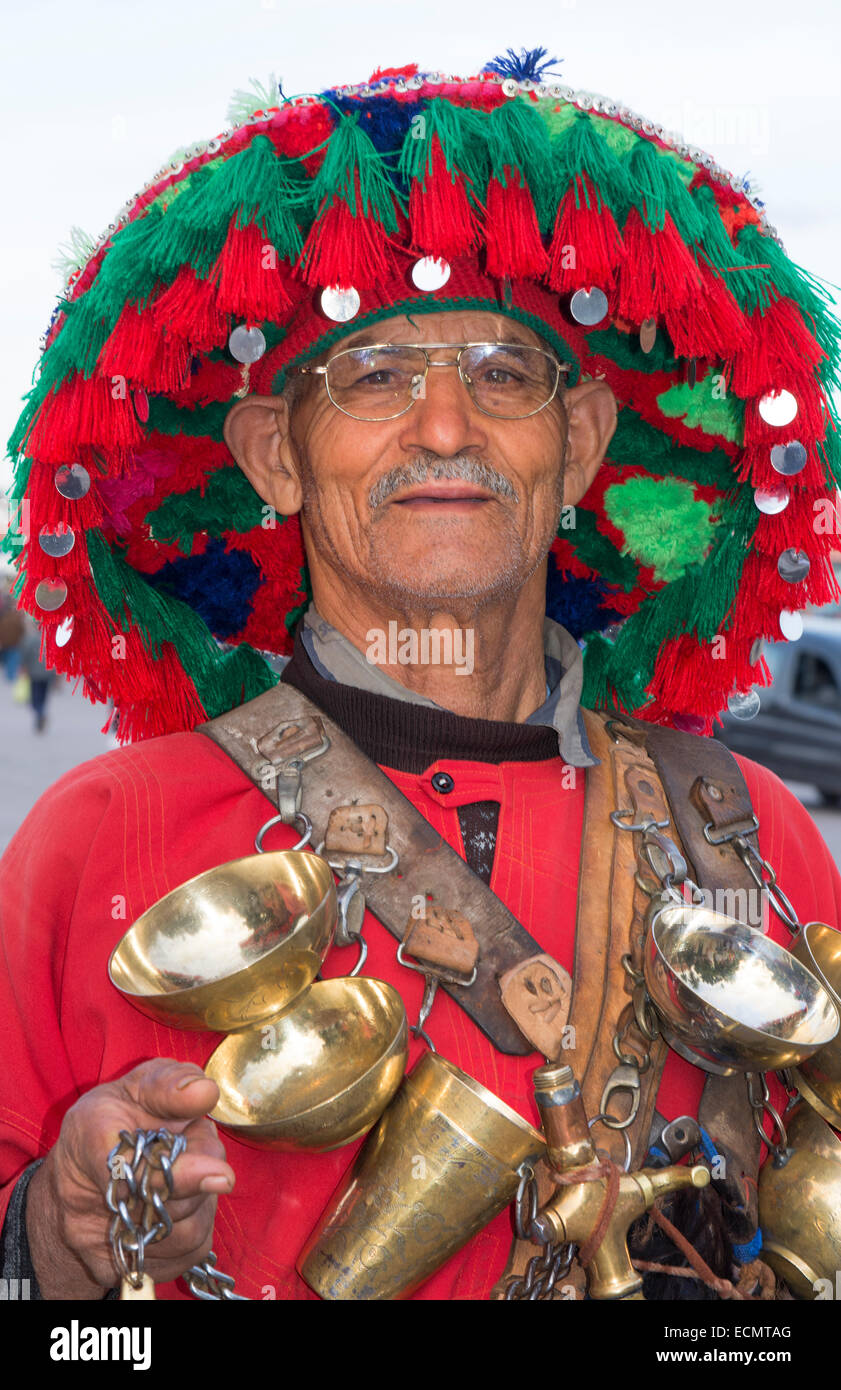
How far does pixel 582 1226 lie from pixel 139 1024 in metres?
0.65

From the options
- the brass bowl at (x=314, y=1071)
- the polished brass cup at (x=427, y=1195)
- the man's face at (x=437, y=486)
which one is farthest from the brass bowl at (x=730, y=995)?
the man's face at (x=437, y=486)

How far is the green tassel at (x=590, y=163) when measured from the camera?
2.04m

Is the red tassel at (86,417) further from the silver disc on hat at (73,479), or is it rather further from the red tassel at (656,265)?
the red tassel at (656,265)

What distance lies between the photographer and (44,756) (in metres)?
14.6

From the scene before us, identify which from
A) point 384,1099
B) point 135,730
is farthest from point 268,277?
point 384,1099

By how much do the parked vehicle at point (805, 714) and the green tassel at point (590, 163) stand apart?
9.77 m

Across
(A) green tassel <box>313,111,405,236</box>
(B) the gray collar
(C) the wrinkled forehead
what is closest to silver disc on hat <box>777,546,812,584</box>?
(B) the gray collar

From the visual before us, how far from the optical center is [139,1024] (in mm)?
2018

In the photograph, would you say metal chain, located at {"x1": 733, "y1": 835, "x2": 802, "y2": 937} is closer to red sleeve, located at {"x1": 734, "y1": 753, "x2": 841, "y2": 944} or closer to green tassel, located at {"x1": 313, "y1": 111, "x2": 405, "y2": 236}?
red sleeve, located at {"x1": 734, "y1": 753, "x2": 841, "y2": 944}

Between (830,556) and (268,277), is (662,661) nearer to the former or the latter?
(830,556)

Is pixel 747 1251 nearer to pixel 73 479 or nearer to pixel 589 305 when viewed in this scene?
pixel 589 305

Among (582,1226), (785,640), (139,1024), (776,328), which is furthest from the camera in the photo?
(785,640)

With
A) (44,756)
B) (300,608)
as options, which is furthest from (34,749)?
(300,608)

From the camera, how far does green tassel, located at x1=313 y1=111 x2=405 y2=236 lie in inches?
79.1
